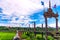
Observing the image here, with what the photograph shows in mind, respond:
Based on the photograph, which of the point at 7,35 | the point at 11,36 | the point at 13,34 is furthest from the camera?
the point at 7,35

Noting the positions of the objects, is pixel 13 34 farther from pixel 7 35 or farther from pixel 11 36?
pixel 7 35

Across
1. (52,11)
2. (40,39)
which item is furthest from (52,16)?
(40,39)

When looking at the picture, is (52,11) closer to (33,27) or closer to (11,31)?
(33,27)

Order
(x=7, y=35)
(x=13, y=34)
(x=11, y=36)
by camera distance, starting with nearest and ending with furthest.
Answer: (x=11, y=36) → (x=13, y=34) → (x=7, y=35)

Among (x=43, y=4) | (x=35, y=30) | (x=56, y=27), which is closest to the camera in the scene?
(x=43, y=4)

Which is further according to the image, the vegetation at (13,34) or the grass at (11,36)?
the vegetation at (13,34)

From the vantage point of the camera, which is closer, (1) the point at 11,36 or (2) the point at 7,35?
(1) the point at 11,36

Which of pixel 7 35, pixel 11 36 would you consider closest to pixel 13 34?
pixel 11 36

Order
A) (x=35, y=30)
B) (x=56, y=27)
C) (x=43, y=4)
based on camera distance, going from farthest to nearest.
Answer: (x=35, y=30) < (x=56, y=27) < (x=43, y=4)

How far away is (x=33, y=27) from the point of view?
37.5 feet

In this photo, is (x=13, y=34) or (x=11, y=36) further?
(x=13, y=34)

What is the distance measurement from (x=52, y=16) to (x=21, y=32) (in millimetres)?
1736

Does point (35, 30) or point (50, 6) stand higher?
point (50, 6)

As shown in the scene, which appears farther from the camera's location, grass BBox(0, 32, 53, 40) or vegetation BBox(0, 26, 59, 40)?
vegetation BBox(0, 26, 59, 40)
